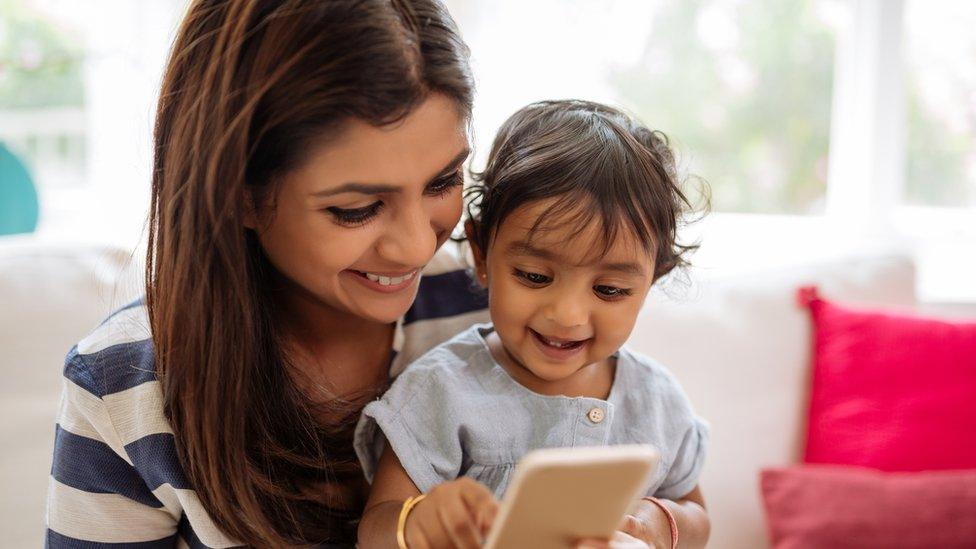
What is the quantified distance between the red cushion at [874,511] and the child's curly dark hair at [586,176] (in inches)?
24.6

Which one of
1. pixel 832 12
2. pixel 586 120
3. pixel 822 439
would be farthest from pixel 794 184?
pixel 586 120

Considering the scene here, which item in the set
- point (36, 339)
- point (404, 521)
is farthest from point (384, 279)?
point (36, 339)

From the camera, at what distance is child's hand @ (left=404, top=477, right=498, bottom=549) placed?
95 cm

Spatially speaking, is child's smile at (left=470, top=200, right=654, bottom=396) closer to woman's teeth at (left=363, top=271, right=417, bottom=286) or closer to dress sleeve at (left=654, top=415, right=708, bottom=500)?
woman's teeth at (left=363, top=271, right=417, bottom=286)

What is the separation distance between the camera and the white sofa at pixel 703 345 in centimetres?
149

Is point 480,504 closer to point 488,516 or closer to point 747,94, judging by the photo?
point 488,516

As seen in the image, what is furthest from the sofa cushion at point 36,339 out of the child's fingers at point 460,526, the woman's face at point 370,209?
the child's fingers at point 460,526

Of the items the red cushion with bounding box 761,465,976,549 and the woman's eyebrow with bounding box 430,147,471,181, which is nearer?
the woman's eyebrow with bounding box 430,147,471,181

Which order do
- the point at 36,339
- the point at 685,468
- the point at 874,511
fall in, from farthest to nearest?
1. the point at 874,511
2. the point at 36,339
3. the point at 685,468

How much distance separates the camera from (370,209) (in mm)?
1152

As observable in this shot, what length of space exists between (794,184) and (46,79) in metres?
2.39

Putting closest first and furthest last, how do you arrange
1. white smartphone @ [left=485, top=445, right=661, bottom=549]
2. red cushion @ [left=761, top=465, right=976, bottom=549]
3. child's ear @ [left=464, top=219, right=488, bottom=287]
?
white smartphone @ [left=485, top=445, right=661, bottom=549] → child's ear @ [left=464, top=219, right=488, bottom=287] → red cushion @ [left=761, top=465, right=976, bottom=549]

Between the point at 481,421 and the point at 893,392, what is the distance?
3.18 ft

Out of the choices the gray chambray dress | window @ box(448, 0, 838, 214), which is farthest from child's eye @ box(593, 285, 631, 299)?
window @ box(448, 0, 838, 214)
